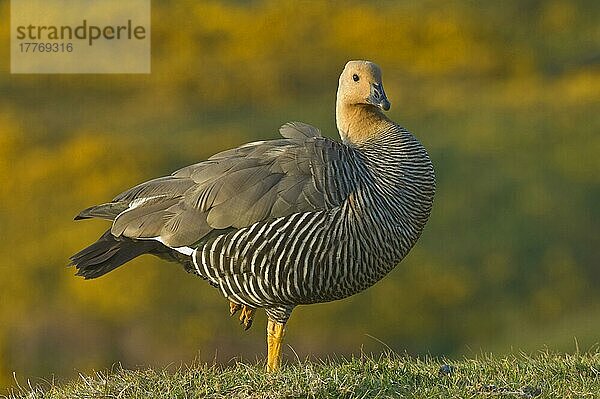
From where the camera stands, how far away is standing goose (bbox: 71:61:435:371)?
20.1 feet

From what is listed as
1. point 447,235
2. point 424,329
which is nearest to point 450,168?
point 447,235

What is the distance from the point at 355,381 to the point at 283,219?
1.12 metres

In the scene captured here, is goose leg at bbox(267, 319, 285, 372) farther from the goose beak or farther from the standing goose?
the goose beak

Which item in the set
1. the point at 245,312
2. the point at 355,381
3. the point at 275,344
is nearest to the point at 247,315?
the point at 245,312

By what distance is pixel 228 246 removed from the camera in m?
6.22

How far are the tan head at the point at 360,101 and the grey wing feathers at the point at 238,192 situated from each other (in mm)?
419

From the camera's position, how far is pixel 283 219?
20.2ft

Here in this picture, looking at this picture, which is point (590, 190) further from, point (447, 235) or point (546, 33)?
point (546, 33)

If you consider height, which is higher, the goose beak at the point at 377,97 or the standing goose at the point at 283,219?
the goose beak at the point at 377,97

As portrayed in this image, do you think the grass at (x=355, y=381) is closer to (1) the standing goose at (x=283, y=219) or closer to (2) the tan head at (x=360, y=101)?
(1) the standing goose at (x=283, y=219)

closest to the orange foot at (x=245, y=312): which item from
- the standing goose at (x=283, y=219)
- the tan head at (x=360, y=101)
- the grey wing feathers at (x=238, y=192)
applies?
the standing goose at (x=283, y=219)

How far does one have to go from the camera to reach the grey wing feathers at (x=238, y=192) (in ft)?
20.3

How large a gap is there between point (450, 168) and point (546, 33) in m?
4.15

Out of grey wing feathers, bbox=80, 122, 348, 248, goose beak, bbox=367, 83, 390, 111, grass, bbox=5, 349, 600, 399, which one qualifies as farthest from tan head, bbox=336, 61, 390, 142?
grass, bbox=5, 349, 600, 399
